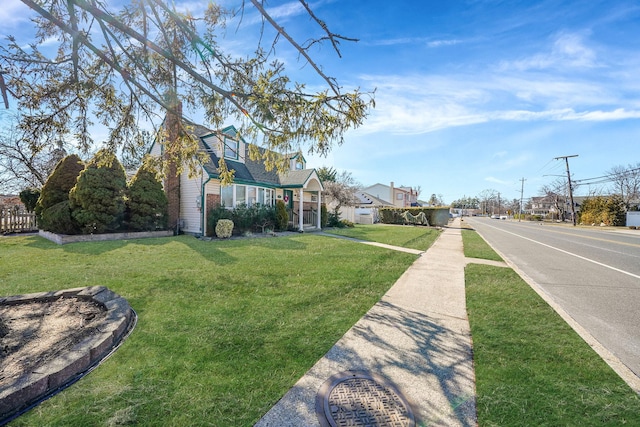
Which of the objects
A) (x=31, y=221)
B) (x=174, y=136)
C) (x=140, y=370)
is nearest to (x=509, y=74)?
(x=174, y=136)

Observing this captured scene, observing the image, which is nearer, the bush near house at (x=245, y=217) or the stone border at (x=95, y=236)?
the stone border at (x=95, y=236)

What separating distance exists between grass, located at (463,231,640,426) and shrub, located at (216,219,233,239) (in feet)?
34.9

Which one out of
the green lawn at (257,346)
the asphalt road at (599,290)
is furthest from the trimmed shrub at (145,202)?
the asphalt road at (599,290)

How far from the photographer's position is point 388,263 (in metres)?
7.87

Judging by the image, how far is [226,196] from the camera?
14.3 m

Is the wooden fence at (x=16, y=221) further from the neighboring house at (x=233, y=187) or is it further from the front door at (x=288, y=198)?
the front door at (x=288, y=198)

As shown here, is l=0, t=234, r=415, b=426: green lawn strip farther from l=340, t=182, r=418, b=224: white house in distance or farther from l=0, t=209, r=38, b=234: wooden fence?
l=340, t=182, r=418, b=224: white house in distance

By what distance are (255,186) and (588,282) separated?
1373 centimetres

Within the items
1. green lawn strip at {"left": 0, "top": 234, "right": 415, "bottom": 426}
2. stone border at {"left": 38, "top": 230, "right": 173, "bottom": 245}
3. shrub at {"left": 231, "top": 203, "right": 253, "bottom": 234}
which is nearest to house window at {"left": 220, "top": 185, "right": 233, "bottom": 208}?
shrub at {"left": 231, "top": 203, "right": 253, "bottom": 234}

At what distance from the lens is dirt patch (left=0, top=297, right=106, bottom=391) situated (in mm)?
2502

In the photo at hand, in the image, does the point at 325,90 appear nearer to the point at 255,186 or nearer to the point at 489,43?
the point at 489,43

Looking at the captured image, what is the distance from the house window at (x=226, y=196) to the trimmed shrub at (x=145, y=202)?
2.54 meters

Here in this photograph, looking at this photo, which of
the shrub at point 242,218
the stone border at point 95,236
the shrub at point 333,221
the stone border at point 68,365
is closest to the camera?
the stone border at point 68,365

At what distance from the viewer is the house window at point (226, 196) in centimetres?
1405
